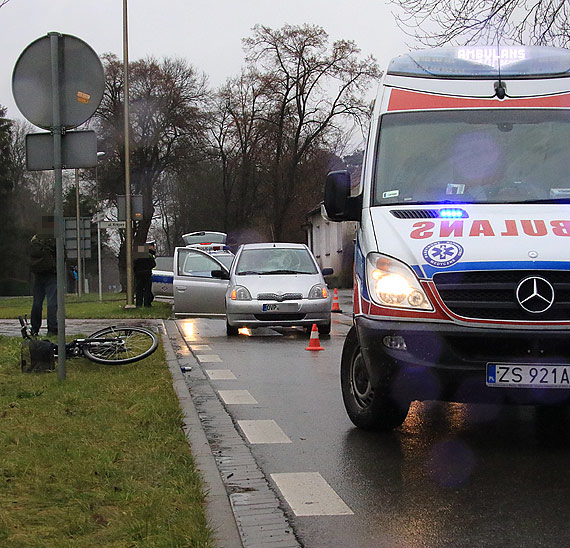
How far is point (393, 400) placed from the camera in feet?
20.3

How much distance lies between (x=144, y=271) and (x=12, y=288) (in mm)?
51332

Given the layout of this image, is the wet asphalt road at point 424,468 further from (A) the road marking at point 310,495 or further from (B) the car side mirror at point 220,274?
(B) the car side mirror at point 220,274

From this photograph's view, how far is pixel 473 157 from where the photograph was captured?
6684 mm

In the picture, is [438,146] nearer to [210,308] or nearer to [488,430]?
[488,430]

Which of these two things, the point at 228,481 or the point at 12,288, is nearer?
the point at 228,481

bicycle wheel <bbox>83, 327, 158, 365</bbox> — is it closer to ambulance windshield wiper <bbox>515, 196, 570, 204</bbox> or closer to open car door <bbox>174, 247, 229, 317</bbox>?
ambulance windshield wiper <bbox>515, 196, 570, 204</bbox>

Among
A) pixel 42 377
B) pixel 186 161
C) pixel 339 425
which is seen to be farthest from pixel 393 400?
pixel 186 161

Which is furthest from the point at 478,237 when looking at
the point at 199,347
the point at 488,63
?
the point at 199,347

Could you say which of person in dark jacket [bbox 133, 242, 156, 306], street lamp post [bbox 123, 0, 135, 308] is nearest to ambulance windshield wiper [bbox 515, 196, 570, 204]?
person in dark jacket [bbox 133, 242, 156, 306]

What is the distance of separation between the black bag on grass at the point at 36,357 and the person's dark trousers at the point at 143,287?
14238mm

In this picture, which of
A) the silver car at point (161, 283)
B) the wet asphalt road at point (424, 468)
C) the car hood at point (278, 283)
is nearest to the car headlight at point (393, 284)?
the wet asphalt road at point (424, 468)

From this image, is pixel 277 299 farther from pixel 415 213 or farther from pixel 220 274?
pixel 415 213

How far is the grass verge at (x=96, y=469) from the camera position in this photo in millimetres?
4012

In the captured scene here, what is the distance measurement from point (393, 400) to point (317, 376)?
3.63 metres
